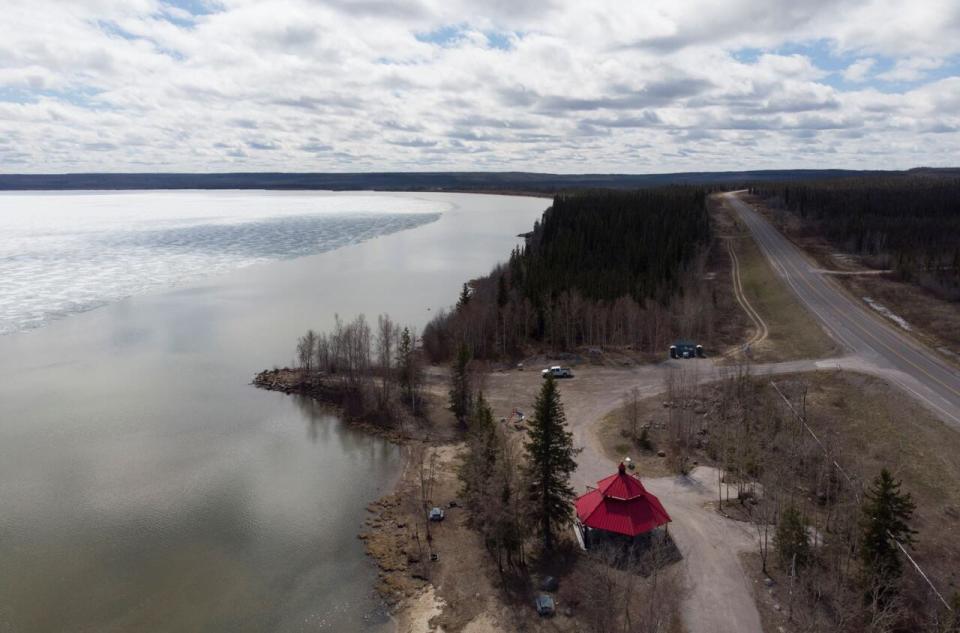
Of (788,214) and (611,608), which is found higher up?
(788,214)

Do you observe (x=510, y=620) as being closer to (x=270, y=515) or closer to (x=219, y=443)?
(x=270, y=515)

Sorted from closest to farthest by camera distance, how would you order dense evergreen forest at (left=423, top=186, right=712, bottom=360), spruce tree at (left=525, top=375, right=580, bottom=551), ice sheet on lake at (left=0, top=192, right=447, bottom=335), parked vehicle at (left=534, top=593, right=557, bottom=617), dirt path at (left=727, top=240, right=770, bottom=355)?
parked vehicle at (left=534, top=593, right=557, bottom=617), spruce tree at (left=525, top=375, right=580, bottom=551), dirt path at (left=727, top=240, right=770, bottom=355), dense evergreen forest at (left=423, top=186, right=712, bottom=360), ice sheet on lake at (left=0, top=192, right=447, bottom=335)

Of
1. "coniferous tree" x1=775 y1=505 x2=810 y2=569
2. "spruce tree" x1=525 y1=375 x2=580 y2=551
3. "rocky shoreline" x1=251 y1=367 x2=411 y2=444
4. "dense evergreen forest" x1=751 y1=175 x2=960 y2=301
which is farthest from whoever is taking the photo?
"dense evergreen forest" x1=751 y1=175 x2=960 y2=301

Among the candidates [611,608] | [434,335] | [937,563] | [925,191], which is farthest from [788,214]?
[611,608]

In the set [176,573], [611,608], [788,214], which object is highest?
[788,214]

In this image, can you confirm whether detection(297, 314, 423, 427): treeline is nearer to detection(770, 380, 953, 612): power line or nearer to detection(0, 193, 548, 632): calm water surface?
detection(0, 193, 548, 632): calm water surface

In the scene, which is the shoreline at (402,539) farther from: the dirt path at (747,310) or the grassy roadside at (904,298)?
the grassy roadside at (904,298)

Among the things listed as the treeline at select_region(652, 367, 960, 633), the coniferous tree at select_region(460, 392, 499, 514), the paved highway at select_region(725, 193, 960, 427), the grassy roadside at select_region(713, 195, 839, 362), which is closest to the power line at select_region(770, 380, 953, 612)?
the treeline at select_region(652, 367, 960, 633)
